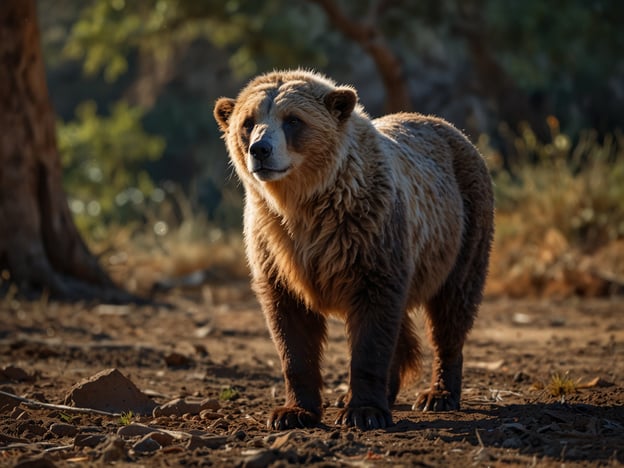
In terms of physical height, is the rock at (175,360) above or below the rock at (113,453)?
below

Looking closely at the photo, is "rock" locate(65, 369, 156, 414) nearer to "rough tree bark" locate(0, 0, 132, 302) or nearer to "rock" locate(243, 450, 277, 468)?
"rock" locate(243, 450, 277, 468)

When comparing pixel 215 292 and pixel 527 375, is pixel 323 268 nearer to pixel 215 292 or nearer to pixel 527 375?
pixel 527 375

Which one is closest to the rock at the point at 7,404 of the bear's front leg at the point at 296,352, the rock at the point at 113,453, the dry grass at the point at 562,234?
the rock at the point at 113,453

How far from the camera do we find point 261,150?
208 inches

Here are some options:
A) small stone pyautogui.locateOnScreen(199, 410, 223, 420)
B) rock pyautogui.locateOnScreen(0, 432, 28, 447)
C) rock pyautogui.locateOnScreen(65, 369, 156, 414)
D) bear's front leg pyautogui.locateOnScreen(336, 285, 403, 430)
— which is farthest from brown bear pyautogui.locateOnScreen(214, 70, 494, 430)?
rock pyautogui.locateOnScreen(0, 432, 28, 447)

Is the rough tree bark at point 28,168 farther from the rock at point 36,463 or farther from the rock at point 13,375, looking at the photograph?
the rock at point 36,463

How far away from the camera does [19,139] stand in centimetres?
1007

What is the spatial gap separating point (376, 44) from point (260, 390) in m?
9.20

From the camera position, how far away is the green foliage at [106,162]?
Result: 1695 centimetres

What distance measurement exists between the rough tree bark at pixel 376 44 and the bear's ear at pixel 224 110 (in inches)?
356

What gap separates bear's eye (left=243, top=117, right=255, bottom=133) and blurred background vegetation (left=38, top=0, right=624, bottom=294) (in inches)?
251

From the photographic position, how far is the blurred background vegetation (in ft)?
40.4

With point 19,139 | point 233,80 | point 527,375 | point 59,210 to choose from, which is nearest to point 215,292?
point 59,210

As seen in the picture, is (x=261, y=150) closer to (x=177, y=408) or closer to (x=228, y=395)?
(x=177, y=408)
